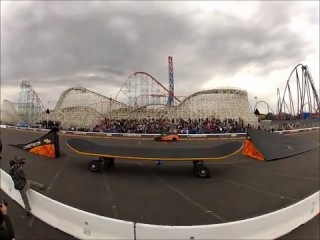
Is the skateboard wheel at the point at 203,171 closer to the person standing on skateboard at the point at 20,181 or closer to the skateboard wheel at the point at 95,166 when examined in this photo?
the skateboard wheel at the point at 95,166

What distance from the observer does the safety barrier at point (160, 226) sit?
17.5 ft

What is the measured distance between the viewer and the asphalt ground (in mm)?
6895

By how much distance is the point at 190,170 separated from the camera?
1193cm

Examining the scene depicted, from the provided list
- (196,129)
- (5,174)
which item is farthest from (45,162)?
(196,129)

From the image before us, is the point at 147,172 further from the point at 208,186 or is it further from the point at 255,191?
the point at 255,191

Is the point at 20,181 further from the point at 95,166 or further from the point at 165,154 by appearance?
the point at 165,154

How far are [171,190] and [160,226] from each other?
12.4 feet

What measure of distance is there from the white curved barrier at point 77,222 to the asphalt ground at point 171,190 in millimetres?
220

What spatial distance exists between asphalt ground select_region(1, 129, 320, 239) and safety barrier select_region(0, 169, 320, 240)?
10.4 inches

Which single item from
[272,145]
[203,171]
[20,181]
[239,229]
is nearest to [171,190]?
[203,171]

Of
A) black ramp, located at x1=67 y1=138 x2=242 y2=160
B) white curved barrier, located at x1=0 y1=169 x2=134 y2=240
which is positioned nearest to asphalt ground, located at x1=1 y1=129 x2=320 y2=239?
white curved barrier, located at x1=0 y1=169 x2=134 y2=240

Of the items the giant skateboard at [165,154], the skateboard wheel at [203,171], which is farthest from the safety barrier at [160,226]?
the skateboard wheel at [203,171]

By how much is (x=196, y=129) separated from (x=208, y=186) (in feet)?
71.8

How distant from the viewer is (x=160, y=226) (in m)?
5.38
